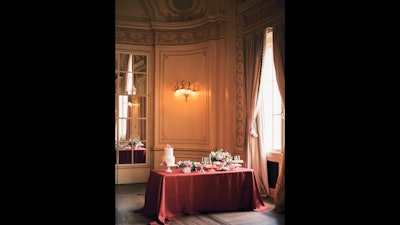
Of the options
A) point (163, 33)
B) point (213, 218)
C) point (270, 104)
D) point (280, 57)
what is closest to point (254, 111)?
point (270, 104)

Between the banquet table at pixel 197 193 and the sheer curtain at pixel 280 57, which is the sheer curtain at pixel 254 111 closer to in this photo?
the sheer curtain at pixel 280 57

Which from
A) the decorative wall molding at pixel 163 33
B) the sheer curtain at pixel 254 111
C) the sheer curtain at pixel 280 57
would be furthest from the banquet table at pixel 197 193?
the decorative wall molding at pixel 163 33

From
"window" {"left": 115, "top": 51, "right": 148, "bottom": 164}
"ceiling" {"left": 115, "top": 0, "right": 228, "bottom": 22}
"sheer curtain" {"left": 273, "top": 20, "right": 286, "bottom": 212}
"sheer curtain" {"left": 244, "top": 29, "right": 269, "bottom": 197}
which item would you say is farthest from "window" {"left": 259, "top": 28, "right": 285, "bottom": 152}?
"window" {"left": 115, "top": 51, "right": 148, "bottom": 164}

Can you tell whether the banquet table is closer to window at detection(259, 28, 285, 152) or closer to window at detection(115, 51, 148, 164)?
window at detection(259, 28, 285, 152)

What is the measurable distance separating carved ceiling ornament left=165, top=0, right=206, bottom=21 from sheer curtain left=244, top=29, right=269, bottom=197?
173 centimetres

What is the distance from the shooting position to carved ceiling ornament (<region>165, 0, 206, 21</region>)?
7.63m

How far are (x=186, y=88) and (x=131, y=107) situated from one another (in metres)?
1.30

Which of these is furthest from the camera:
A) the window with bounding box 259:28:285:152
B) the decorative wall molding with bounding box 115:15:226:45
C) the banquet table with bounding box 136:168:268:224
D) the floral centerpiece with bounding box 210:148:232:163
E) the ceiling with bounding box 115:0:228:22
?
the ceiling with bounding box 115:0:228:22

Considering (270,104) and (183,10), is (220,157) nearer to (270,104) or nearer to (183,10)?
(270,104)

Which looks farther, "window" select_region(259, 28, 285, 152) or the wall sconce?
the wall sconce
